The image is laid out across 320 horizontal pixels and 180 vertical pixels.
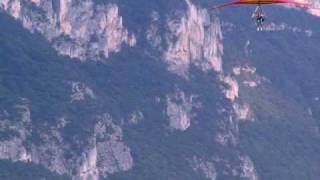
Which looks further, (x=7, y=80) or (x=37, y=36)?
(x=37, y=36)

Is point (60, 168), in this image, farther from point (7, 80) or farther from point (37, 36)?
point (37, 36)

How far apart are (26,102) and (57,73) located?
11481 millimetres

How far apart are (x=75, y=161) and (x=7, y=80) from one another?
1317 cm

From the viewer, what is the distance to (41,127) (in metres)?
181

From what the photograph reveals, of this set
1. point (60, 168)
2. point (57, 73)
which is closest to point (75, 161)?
point (60, 168)

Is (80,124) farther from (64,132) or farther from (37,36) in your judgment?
(37,36)

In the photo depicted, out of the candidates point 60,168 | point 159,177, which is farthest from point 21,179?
point 159,177

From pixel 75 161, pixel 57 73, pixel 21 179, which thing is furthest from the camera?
pixel 57 73

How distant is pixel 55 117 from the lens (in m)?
185

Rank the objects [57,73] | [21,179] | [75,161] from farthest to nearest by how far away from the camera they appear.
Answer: [57,73], [75,161], [21,179]

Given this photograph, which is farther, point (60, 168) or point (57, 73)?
point (57, 73)

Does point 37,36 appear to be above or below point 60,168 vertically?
above

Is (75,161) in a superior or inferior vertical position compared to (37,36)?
inferior

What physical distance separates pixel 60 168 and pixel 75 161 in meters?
3.24
